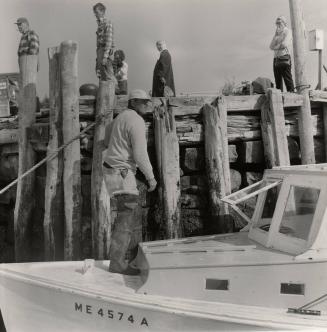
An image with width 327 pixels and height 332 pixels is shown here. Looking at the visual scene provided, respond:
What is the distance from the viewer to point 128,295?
4184 millimetres

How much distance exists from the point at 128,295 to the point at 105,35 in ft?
17.0

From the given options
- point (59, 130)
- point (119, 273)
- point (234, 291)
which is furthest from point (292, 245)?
point (59, 130)

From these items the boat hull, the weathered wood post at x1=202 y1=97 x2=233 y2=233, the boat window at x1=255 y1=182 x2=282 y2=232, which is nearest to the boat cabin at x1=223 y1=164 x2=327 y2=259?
the boat window at x1=255 y1=182 x2=282 y2=232

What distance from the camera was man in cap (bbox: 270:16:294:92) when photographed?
25.2 feet

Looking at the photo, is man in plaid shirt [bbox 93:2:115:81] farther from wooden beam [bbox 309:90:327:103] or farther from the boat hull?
the boat hull

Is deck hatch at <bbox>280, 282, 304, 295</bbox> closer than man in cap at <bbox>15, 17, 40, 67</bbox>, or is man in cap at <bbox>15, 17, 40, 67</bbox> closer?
deck hatch at <bbox>280, 282, 304, 295</bbox>

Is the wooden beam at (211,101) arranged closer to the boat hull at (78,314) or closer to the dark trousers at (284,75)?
the dark trousers at (284,75)

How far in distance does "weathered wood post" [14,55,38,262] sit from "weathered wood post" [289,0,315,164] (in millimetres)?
3896

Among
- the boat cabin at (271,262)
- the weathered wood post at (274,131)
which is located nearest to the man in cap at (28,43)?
the weathered wood post at (274,131)

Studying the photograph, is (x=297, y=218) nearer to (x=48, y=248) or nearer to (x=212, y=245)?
(x=212, y=245)

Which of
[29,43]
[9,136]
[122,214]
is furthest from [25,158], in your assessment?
[122,214]

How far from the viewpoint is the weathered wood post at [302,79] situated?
6.63 meters

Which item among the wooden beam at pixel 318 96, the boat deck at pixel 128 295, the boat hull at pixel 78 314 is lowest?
the boat hull at pixel 78 314

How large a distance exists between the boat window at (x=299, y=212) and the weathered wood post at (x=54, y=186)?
321 centimetres
